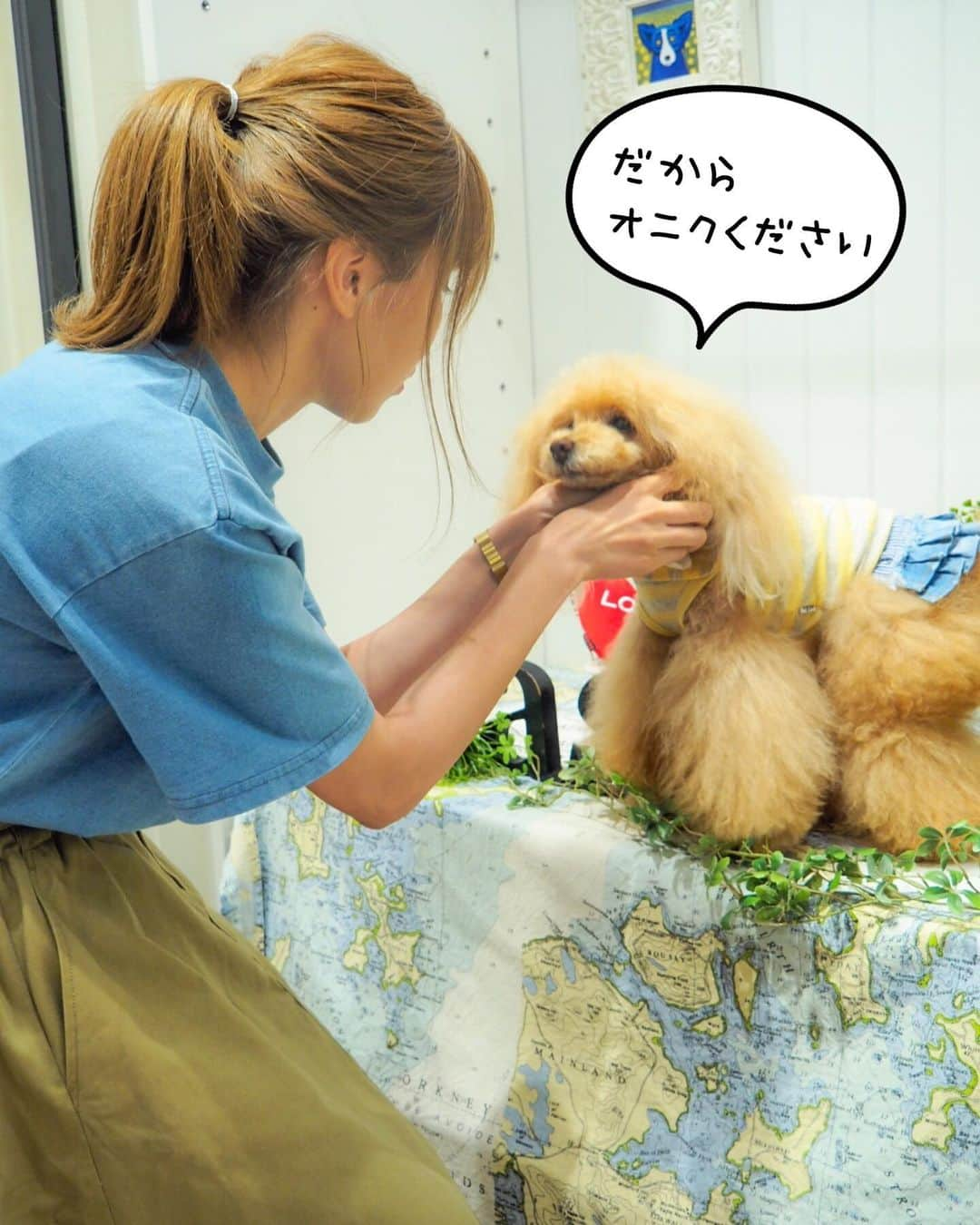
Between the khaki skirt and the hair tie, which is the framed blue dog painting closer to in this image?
the hair tie

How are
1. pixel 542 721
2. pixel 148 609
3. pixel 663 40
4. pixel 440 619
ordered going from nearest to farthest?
1. pixel 148 609
2. pixel 440 619
3. pixel 542 721
4. pixel 663 40

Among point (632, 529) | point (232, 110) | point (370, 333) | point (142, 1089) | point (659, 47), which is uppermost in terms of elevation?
point (659, 47)

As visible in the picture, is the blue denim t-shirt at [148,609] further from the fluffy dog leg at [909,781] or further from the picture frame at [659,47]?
the picture frame at [659,47]

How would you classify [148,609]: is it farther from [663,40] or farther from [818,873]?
[663,40]

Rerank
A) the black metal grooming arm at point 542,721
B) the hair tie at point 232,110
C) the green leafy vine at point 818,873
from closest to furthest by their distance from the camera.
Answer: the hair tie at point 232,110, the green leafy vine at point 818,873, the black metal grooming arm at point 542,721

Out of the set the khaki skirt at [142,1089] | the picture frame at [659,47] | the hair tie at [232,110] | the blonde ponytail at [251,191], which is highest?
the picture frame at [659,47]

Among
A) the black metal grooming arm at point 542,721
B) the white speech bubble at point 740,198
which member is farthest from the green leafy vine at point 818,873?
the white speech bubble at point 740,198


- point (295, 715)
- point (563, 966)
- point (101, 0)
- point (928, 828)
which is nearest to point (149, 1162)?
point (295, 715)

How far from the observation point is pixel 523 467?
981 millimetres

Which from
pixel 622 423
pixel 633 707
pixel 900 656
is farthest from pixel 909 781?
pixel 622 423

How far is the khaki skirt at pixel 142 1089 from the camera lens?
2.13 ft

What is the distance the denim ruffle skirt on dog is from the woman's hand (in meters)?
0.17

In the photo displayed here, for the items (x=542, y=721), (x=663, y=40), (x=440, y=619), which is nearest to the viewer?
(x=440, y=619)

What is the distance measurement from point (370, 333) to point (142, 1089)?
0.49m
